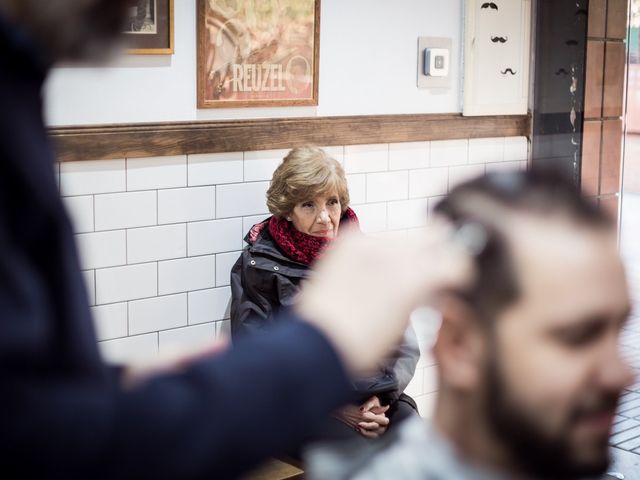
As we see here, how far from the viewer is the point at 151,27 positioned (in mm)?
3588

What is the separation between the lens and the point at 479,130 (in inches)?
189

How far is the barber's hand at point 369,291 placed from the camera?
788 mm

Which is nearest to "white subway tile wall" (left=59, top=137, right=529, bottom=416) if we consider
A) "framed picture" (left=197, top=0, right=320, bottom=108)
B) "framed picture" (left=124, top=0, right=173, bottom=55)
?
"framed picture" (left=197, top=0, right=320, bottom=108)

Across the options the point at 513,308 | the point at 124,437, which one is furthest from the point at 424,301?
the point at 124,437

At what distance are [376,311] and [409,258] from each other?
5 centimetres

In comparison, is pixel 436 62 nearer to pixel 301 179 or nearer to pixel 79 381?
pixel 301 179

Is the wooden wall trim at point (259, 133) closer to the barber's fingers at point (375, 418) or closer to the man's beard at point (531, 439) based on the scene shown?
the barber's fingers at point (375, 418)

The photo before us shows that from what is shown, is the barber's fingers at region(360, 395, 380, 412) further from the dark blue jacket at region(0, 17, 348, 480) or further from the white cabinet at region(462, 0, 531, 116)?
the dark blue jacket at region(0, 17, 348, 480)

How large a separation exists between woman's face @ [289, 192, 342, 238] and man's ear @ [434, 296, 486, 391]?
2772 mm

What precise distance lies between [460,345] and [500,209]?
0.15m

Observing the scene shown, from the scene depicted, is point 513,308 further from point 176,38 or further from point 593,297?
point 176,38

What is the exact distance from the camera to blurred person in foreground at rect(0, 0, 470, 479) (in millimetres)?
692

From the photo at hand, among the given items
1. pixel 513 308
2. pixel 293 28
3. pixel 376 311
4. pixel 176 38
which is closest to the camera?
pixel 376 311

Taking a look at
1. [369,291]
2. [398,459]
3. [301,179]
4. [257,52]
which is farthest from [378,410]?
[369,291]
